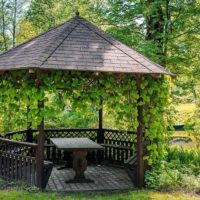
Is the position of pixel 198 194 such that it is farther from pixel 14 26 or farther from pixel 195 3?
Result: pixel 14 26

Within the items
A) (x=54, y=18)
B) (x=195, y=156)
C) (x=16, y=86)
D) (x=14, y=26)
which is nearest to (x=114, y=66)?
(x=16, y=86)

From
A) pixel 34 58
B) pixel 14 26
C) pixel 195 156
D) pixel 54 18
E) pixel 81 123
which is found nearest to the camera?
pixel 34 58

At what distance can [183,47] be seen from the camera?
46.9ft

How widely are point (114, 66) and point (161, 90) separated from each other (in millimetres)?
1424

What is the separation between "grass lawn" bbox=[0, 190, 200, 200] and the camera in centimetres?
733

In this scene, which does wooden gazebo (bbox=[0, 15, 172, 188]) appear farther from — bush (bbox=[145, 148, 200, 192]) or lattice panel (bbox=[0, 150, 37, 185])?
bush (bbox=[145, 148, 200, 192])

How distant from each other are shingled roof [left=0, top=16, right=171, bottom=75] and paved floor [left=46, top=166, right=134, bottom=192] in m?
2.75

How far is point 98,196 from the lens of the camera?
25.2 ft

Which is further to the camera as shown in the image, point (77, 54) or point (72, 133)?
point (72, 133)

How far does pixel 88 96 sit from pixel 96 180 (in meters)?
2.42

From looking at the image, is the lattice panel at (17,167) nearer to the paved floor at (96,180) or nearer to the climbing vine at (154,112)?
the paved floor at (96,180)

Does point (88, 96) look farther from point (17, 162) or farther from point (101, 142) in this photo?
point (101, 142)

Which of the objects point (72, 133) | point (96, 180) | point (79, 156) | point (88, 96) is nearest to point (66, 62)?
point (88, 96)

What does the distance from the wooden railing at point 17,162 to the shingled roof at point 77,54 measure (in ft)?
6.24
